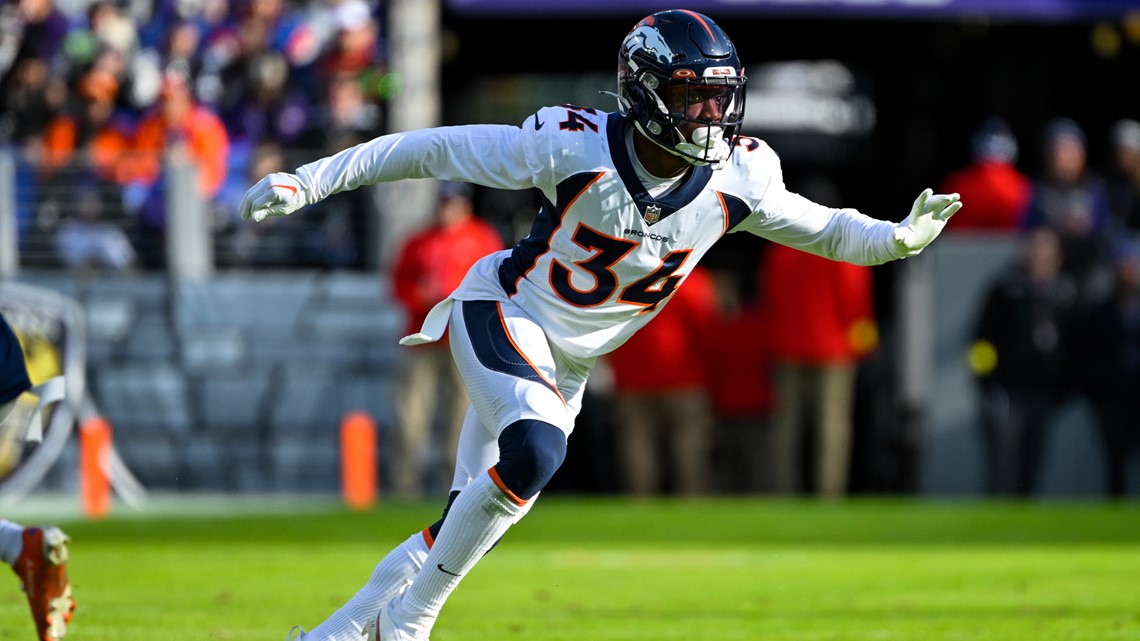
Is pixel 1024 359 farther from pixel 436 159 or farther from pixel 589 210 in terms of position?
pixel 436 159

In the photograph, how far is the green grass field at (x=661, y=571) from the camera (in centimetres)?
729

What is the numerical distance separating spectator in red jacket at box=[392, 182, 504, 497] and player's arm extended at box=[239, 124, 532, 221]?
26.3 feet

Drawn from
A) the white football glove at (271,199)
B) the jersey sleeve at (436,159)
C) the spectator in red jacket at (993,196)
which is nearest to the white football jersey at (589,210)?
the jersey sleeve at (436,159)

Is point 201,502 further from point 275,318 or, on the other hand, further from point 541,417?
point 541,417

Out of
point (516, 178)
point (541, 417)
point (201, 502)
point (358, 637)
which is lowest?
point (201, 502)

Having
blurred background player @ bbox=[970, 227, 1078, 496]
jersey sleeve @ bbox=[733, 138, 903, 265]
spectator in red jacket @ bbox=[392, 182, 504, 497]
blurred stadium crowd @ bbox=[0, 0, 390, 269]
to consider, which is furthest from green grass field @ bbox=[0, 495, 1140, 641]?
blurred stadium crowd @ bbox=[0, 0, 390, 269]

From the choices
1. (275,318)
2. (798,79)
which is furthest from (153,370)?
(798,79)

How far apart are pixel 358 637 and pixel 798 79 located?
1680 centimetres

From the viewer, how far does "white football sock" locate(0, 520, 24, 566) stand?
593cm

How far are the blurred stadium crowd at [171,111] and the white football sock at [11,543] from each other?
9.65m

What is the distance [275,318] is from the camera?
15.6 m

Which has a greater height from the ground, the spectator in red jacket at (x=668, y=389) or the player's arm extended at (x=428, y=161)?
the player's arm extended at (x=428, y=161)

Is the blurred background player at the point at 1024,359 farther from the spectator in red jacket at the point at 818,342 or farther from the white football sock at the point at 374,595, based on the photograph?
the white football sock at the point at 374,595

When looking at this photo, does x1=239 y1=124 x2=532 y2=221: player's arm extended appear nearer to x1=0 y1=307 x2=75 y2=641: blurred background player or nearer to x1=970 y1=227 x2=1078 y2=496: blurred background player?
x1=0 y1=307 x2=75 y2=641: blurred background player
